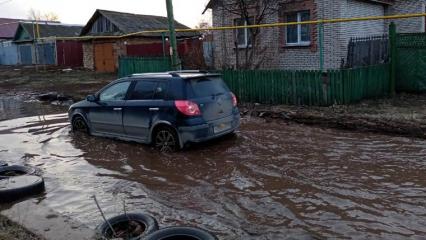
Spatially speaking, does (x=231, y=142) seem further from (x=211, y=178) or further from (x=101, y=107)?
(x=101, y=107)

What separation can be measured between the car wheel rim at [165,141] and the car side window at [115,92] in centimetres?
119

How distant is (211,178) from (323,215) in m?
2.12

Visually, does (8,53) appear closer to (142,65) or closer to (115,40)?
(115,40)

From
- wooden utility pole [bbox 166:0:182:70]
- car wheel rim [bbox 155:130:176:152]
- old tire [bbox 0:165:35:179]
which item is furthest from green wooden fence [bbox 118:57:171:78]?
old tire [bbox 0:165:35:179]

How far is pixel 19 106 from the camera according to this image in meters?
16.3

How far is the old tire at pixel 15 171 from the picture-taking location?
7.34 metres

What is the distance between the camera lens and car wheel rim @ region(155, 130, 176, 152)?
842cm

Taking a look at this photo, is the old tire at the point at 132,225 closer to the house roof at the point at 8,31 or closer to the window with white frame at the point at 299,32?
the window with white frame at the point at 299,32

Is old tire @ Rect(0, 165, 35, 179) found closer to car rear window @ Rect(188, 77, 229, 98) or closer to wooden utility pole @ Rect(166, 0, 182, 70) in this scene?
car rear window @ Rect(188, 77, 229, 98)

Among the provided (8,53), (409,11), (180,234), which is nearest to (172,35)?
(180,234)

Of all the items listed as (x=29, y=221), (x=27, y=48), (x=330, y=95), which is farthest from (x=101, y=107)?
(x=27, y=48)

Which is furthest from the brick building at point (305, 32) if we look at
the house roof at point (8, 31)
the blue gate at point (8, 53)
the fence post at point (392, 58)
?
the house roof at point (8, 31)

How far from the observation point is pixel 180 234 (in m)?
4.54

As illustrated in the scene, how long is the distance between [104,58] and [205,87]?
25.5m
